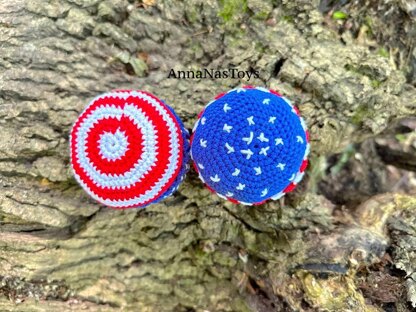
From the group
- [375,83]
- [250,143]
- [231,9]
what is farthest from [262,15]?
[250,143]

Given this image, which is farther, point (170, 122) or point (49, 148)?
point (49, 148)

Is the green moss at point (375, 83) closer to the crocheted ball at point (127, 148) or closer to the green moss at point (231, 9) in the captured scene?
Answer: the green moss at point (231, 9)

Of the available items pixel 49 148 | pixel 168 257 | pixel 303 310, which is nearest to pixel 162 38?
pixel 49 148

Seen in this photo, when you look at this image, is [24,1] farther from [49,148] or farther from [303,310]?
[303,310]

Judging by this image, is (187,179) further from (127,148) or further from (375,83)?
(375,83)

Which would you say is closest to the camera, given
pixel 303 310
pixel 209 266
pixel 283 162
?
pixel 283 162

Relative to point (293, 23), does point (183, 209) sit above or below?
below

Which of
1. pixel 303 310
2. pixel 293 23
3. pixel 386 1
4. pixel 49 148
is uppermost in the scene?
pixel 386 1

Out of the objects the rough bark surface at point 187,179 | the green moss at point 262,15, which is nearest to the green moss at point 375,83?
the rough bark surface at point 187,179

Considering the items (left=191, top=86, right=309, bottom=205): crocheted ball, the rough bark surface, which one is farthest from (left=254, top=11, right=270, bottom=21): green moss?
(left=191, top=86, right=309, bottom=205): crocheted ball
